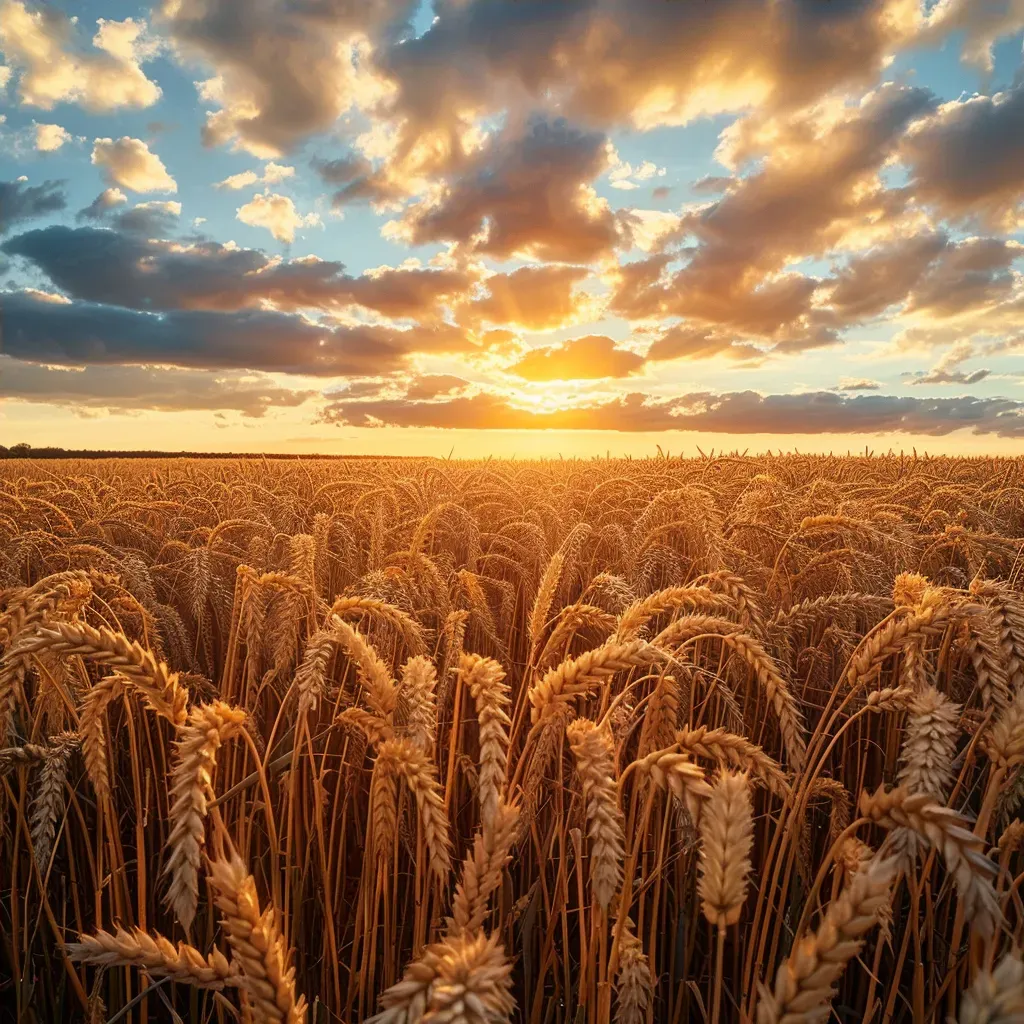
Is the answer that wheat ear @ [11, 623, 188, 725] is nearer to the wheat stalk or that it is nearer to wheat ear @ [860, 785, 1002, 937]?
the wheat stalk

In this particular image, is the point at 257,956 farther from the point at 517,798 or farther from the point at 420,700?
the point at 517,798

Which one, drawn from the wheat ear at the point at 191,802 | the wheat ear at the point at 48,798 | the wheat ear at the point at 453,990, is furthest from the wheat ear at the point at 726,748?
the wheat ear at the point at 48,798

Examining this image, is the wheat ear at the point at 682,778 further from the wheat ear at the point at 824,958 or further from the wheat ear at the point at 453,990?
the wheat ear at the point at 453,990

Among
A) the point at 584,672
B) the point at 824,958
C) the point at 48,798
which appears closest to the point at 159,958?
the point at 584,672

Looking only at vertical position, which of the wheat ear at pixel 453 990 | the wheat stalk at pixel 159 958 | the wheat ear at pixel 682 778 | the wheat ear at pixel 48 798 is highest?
the wheat ear at pixel 682 778

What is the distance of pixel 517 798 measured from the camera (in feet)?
5.79

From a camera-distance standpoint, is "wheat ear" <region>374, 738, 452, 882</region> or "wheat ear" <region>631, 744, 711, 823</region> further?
"wheat ear" <region>374, 738, 452, 882</region>

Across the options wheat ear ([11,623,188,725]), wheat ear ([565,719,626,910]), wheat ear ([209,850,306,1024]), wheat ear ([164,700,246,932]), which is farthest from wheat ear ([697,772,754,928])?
wheat ear ([11,623,188,725])

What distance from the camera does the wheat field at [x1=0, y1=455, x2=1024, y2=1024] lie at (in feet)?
3.36

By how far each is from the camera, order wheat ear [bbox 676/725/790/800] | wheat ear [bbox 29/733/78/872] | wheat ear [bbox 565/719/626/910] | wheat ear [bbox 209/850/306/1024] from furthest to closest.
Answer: wheat ear [bbox 29/733/78/872] < wheat ear [bbox 676/725/790/800] < wheat ear [bbox 565/719/626/910] < wheat ear [bbox 209/850/306/1024]

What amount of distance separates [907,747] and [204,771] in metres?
1.35

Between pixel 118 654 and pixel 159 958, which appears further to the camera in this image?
pixel 118 654

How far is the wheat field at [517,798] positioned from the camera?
102 centimetres

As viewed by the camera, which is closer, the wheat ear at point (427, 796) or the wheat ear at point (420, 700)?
the wheat ear at point (427, 796)
